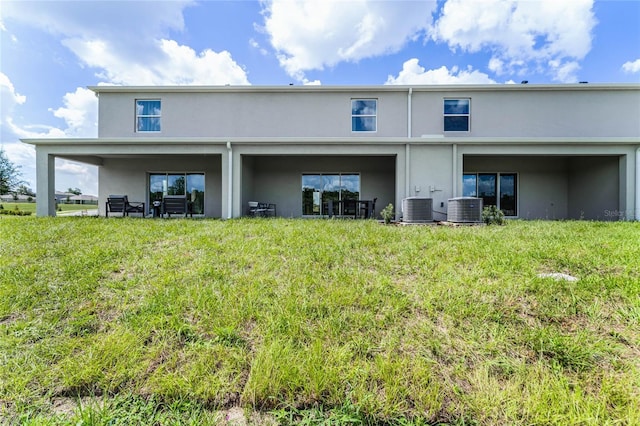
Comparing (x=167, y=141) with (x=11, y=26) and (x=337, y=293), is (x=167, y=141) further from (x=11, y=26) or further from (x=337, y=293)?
(x=337, y=293)

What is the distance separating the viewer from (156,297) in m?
3.04

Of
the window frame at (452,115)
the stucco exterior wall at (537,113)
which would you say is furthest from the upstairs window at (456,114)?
the stucco exterior wall at (537,113)

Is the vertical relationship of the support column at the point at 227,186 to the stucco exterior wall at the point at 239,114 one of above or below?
below

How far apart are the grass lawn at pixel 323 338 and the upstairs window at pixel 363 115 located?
831cm

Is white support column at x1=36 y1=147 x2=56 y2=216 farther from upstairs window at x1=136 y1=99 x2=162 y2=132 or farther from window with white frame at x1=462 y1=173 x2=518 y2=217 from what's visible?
window with white frame at x1=462 y1=173 x2=518 y2=217

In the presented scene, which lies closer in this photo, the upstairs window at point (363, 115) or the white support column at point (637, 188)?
the white support column at point (637, 188)

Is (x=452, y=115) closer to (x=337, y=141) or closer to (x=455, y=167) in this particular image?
(x=455, y=167)

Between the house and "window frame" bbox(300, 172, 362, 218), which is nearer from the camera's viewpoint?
the house

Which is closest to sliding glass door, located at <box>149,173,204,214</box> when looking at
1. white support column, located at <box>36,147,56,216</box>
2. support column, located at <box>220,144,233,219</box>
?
white support column, located at <box>36,147,56,216</box>

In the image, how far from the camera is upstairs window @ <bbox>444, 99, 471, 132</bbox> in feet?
37.1

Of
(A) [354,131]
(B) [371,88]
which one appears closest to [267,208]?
(A) [354,131]

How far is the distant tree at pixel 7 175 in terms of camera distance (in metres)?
21.3

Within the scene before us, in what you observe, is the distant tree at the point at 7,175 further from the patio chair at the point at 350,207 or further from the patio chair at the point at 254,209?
the patio chair at the point at 350,207

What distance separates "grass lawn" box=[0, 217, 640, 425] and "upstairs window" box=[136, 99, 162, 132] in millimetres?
8980
